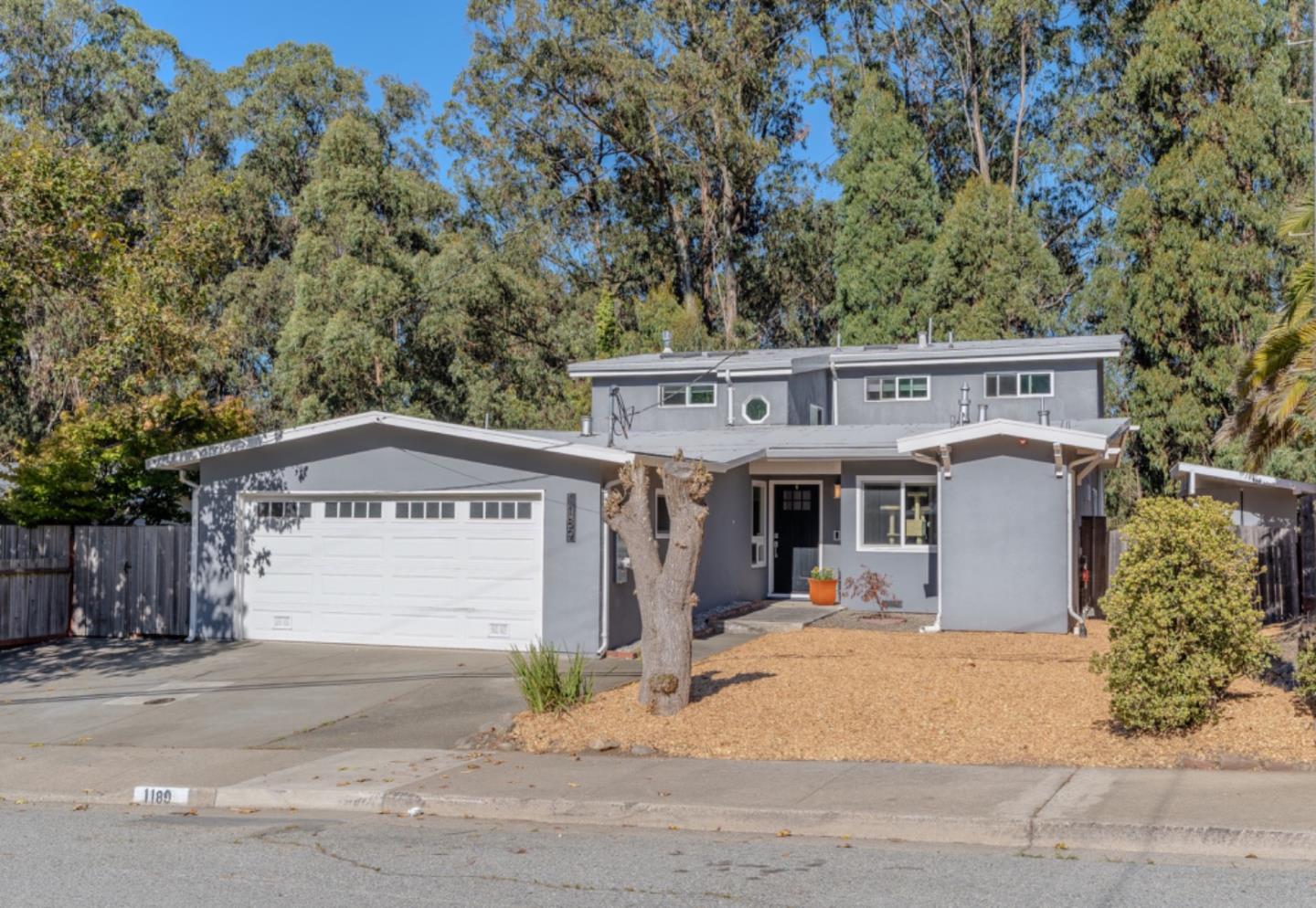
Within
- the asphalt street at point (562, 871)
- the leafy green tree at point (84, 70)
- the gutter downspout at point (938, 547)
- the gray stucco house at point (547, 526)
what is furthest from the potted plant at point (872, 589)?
the leafy green tree at point (84, 70)

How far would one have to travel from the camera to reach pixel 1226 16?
34.3 meters

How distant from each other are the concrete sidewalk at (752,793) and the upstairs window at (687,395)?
1649cm

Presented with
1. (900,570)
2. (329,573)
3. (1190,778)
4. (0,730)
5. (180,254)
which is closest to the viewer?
(1190,778)

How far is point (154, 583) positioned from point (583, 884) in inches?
564

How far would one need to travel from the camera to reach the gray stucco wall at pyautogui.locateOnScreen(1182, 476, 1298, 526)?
22109mm

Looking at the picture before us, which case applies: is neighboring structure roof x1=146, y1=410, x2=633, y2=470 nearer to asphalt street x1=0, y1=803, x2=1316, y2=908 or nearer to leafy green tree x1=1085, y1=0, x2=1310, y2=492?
asphalt street x1=0, y1=803, x2=1316, y2=908

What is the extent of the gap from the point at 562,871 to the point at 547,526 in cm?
998

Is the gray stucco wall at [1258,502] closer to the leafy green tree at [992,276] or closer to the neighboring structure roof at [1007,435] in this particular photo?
the neighboring structure roof at [1007,435]

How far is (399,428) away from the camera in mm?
18172

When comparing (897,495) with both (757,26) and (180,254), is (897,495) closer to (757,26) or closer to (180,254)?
(180,254)

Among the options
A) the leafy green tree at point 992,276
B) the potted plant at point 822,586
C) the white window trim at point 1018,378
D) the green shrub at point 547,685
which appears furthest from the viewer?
the leafy green tree at point 992,276

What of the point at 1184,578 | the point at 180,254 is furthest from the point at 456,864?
the point at 180,254

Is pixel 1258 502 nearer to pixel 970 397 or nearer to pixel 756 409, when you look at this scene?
pixel 970 397

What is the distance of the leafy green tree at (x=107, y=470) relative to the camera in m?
20.1
